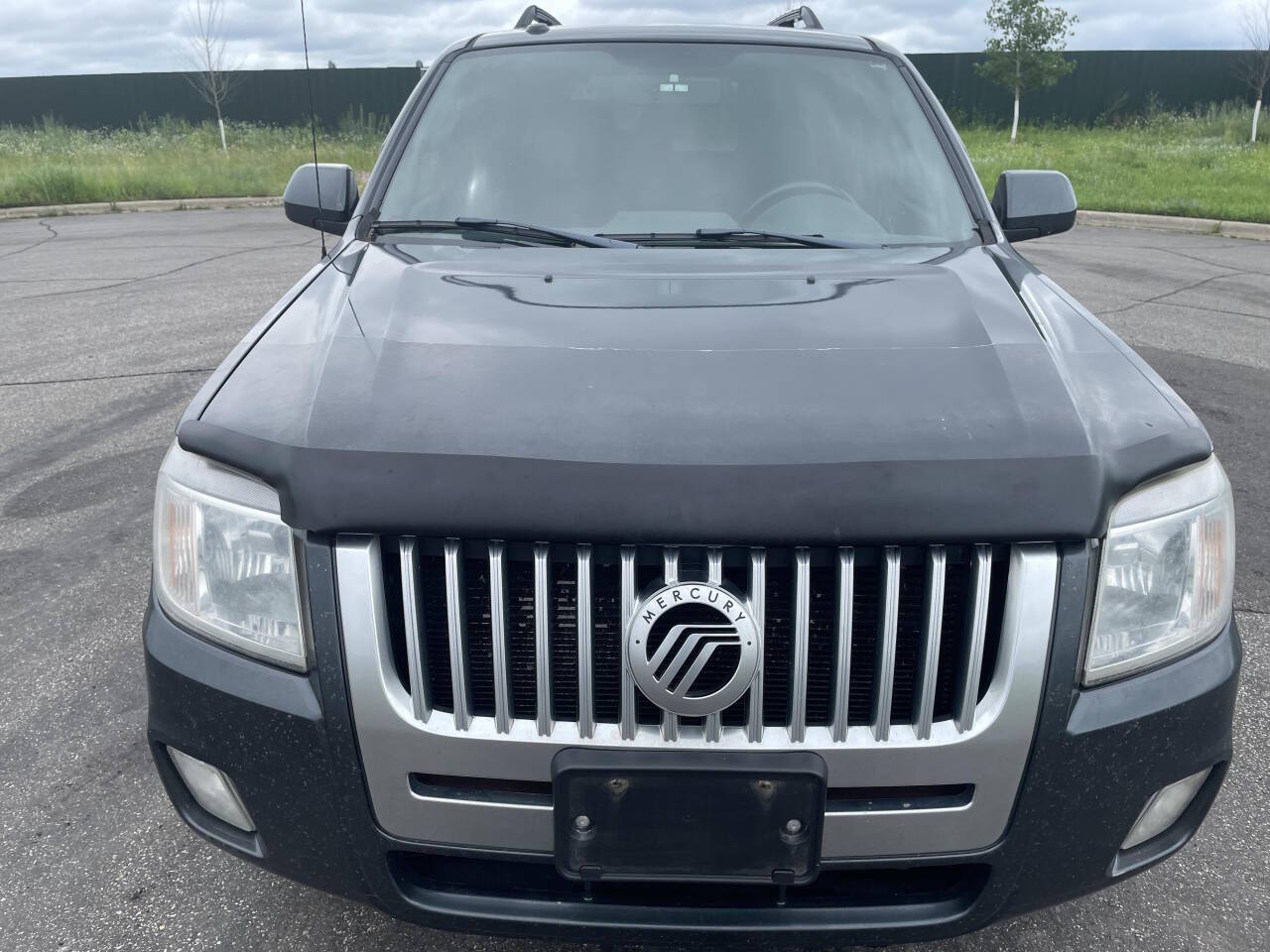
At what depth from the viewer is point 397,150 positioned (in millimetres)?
2949

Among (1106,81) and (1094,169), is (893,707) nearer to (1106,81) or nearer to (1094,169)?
(1094,169)

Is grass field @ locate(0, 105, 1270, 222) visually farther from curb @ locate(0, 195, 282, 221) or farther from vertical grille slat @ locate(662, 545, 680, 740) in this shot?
vertical grille slat @ locate(662, 545, 680, 740)

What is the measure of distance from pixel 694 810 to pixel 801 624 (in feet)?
1.03

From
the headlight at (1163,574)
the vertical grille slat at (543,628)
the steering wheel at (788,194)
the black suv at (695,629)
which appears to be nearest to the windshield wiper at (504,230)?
the steering wheel at (788,194)

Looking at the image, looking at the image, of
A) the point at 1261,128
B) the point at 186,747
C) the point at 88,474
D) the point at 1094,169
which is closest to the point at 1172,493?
the point at 186,747

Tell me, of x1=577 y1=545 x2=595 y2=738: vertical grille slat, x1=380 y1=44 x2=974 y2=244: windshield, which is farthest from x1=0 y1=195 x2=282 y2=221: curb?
x1=577 y1=545 x2=595 y2=738: vertical grille slat

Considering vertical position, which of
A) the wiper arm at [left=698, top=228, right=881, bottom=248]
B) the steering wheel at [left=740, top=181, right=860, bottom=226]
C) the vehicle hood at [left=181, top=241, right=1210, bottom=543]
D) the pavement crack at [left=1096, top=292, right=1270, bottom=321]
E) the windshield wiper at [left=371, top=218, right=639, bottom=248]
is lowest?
the pavement crack at [left=1096, top=292, right=1270, bottom=321]

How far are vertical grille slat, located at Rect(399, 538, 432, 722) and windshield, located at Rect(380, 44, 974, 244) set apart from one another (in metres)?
1.39

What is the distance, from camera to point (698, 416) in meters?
1.57

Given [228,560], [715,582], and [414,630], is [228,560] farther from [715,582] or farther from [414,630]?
[715,582]

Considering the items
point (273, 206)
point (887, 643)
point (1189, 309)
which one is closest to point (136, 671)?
point (887, 643)

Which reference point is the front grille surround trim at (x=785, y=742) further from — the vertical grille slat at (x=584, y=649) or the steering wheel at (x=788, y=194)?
the steering wheel at (x=788, y=194)

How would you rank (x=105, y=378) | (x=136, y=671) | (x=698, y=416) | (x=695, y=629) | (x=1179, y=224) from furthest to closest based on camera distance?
(x=1179, y=224), (x=105, y=378), (x=136, y=671), (x=698, y=416), (x=695, y=629)

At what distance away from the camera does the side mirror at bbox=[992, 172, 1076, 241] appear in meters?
3.04
